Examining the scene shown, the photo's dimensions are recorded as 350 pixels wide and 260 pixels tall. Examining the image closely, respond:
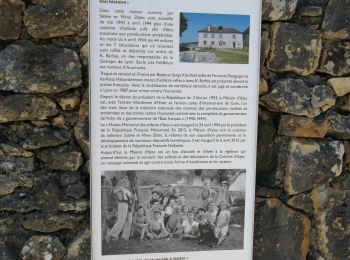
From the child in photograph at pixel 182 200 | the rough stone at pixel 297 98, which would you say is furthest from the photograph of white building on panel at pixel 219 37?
the child in photograph at pixel 182 200

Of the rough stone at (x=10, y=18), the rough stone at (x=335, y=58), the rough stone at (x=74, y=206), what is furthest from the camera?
the rough stone at (x=335, y=58)

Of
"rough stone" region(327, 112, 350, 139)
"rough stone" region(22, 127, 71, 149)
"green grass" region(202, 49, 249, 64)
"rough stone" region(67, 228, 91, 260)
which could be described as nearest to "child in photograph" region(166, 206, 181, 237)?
"rough stone" region(67, 228, 91, 260)

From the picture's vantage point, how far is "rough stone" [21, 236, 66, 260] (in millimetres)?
1771

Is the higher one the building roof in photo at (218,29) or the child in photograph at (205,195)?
the building roof in photo at (218,29)

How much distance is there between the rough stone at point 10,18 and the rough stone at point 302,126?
3.98ft

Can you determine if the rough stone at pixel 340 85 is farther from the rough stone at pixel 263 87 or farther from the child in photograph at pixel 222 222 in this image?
the child in photograph at pixel 222 222

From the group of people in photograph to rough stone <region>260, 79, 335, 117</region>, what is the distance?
19.5 inches

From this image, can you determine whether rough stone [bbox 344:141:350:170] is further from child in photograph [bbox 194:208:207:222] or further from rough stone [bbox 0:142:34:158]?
rough stone [bbox 0:142:34:158]

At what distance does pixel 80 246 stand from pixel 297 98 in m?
1.17

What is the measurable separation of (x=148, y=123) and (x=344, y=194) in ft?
3.34

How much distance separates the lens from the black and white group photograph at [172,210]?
175 cm

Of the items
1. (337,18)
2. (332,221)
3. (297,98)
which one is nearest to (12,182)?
(297,98)

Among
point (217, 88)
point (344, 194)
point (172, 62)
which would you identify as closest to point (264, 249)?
point (344, 194)

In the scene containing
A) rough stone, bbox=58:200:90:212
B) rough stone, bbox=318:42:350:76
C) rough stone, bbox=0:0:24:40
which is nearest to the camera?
rough stone, bbox=0:0:24:40
